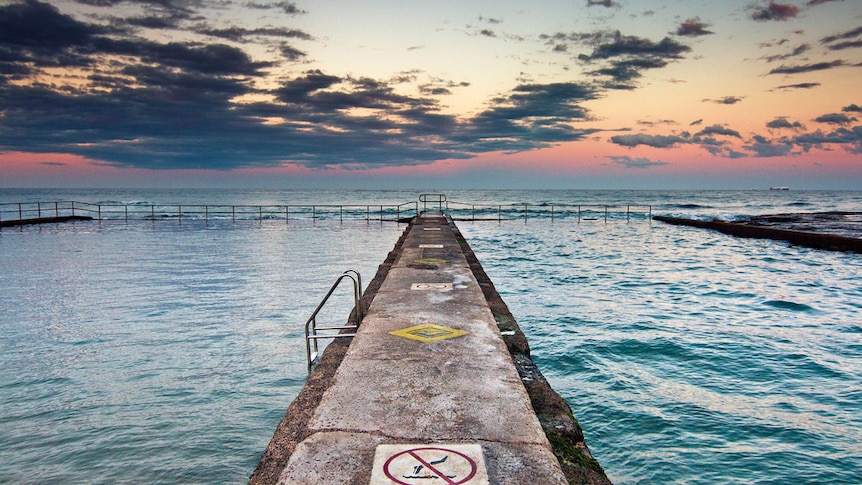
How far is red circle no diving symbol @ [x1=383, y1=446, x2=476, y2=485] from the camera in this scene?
2646mm

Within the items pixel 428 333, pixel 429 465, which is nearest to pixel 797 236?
pixel 428 333

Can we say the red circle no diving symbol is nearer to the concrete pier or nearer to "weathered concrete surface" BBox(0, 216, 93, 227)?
the concrete pier

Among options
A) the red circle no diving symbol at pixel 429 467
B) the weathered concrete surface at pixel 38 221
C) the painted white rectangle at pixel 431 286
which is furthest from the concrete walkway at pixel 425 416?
the weathered concrete surface at pixel 38 221

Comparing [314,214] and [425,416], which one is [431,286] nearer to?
[425,416]

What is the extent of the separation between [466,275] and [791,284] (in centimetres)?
1031

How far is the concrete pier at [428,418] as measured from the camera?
2.79 metres

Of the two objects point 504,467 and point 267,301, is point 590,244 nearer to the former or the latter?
point 267,301

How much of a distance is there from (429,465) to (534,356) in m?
5.64

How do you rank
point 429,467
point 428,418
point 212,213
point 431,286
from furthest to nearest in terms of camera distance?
point 212,213
point 431,286
point 428,418
point 429,467

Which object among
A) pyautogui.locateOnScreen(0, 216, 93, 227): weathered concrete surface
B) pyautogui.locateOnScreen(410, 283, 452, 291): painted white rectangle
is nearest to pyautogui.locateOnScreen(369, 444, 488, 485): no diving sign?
pyautogui.locateOnScreen(410, 283, 452, 291): painted white rectangle

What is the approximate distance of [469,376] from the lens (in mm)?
4168

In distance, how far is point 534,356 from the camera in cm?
817

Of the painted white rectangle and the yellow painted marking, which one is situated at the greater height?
the painted white rectangle

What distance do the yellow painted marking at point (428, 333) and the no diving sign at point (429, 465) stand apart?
7.24 feet
